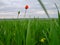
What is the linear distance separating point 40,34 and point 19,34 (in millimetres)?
707

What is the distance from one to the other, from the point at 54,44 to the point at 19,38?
1.01 ft

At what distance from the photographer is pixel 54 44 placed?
587 mm

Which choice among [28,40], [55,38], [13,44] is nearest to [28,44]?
[28,40]

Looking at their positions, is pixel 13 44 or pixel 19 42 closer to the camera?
pixel 19 42

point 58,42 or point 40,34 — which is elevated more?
point 58,42

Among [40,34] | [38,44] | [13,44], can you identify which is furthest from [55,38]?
[40,34]

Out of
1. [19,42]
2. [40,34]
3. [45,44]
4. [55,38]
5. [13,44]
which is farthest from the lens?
[40,34]

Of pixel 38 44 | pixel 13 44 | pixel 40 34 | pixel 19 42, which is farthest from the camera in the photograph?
pixel 40 34

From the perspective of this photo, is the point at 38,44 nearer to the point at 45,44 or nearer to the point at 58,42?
the point at 45,44

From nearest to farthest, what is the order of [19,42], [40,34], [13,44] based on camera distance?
[19,42], [13,44], [40,34]

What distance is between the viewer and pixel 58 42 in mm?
599

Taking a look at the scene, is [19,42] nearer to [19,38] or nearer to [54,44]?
[19,38]

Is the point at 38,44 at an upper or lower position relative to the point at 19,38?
lower

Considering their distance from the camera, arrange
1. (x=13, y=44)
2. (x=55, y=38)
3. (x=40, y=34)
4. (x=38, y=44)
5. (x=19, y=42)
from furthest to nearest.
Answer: (x=40, y=34), (x=38, y=44), (x=13, y=44), (x=19, y=42), (x=55, y=38)
